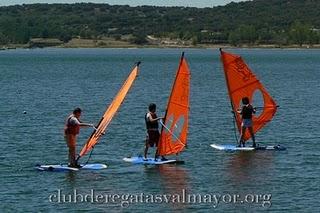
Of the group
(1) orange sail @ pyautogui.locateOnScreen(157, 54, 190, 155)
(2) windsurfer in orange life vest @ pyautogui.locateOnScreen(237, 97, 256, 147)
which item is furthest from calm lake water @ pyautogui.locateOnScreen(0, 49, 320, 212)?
(2) windsurfer in orange life vest @ pyautogui.locateOnScreen(237, 97, 256, 147)

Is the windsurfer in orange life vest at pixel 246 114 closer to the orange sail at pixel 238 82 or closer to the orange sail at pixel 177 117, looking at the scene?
the orange sail at pixel 238 82

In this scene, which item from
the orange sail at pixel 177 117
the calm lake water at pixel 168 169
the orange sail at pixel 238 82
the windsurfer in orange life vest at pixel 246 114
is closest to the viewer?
the calm lake water at pixel 168 169

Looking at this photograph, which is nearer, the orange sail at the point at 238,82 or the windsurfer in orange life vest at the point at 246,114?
the windsurfer in orange life vest at the point at 246,114

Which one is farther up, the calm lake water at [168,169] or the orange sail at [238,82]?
the orange sail at [238,82]

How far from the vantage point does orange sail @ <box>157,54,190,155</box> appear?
33.4m

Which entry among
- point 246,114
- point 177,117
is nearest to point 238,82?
point 246,114

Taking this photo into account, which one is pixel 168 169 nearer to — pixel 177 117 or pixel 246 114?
pixel 177 117

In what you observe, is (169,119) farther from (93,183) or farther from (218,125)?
(218,125)

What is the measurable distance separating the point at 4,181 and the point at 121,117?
2156 centimetres

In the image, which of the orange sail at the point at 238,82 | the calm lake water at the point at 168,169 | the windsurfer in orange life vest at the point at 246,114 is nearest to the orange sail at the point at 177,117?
the calm lake water at the point at 168,169

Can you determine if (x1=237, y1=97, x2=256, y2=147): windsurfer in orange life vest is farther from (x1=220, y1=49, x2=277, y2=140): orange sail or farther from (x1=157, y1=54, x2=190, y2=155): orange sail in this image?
(x1=157, y1=54, x2=190, y2=155): orange sail

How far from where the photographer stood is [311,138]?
41.7 m

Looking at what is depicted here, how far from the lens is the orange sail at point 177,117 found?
33375 millimetres

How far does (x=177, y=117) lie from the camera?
111ft
